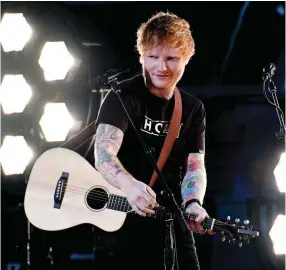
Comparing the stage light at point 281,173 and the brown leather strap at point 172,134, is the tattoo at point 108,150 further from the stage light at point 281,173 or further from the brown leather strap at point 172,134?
the stage light at point 281,173

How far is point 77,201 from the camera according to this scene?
10.8 feet

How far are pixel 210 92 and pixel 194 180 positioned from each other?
5.67ft

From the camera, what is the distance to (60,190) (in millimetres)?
3326

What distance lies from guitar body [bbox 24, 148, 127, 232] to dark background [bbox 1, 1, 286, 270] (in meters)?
0.49

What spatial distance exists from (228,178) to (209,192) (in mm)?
227

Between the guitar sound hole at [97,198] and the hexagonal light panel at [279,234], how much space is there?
151cm

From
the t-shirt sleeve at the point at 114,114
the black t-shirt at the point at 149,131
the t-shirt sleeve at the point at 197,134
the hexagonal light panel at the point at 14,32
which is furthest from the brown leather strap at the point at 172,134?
the hexagonal light panel at the point at 14,32

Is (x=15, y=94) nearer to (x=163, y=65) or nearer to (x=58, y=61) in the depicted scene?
(x=58, y=61)

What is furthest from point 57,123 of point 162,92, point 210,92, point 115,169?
point 115,169

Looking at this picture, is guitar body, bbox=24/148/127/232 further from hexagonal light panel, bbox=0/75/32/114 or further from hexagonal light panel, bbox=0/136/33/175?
hexagonal light panel, bbox=0/75/32/114

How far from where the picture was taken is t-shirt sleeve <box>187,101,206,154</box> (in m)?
2.97

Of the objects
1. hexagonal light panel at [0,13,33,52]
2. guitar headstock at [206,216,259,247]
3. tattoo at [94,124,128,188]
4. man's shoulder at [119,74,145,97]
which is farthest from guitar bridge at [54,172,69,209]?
hexagonal light panel at [0,13,33,52]

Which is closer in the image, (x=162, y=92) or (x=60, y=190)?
(x=162, y=92)

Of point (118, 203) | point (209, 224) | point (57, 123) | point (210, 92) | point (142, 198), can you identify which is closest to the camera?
point (142, 198)
